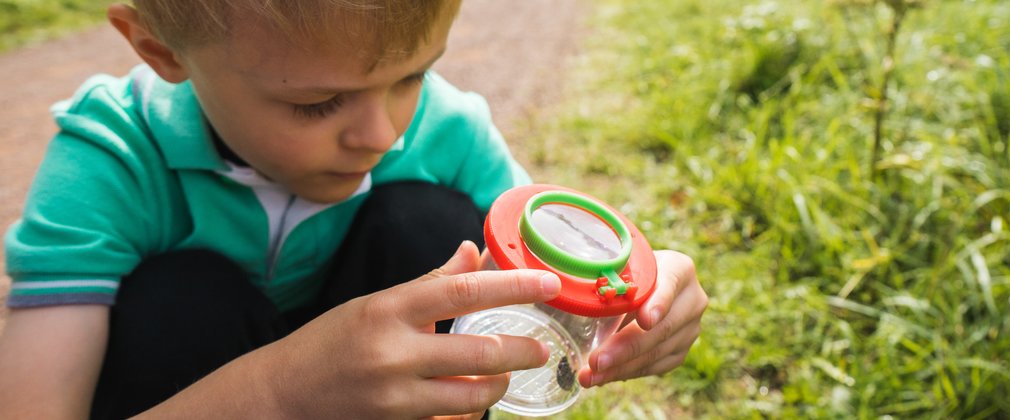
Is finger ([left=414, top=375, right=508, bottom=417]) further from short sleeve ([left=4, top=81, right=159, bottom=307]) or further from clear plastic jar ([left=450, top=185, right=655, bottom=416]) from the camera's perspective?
short sleeve ([left=4, top=81, right=159, bottom=307])

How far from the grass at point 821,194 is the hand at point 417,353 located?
95 cm

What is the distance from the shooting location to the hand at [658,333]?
1211 mm

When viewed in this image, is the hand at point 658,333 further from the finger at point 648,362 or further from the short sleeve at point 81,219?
the short sleeve at point 81,219

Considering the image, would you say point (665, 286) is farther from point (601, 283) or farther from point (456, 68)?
point (456, 68)

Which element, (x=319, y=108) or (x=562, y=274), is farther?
(x=319, y=108)

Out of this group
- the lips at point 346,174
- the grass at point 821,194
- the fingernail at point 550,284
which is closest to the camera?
the fingernail at point 550,284

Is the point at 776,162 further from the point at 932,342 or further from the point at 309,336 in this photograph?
the point at 309,336

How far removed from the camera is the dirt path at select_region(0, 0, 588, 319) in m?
3.55

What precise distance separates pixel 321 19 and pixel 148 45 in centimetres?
43

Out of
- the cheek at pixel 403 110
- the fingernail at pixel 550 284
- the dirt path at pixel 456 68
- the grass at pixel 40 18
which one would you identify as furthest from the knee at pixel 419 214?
the grass at pixel 40 18

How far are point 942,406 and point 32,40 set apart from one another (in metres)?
5.37

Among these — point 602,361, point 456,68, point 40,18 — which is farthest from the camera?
point 40,18

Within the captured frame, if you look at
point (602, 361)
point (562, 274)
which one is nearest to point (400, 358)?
point (562, 274)

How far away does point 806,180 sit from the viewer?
2602mm
